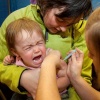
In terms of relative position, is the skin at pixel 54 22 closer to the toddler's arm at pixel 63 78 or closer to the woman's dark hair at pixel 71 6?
the woman's dark hair at pixel 71 6

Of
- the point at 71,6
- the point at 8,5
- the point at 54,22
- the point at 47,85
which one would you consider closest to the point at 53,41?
the point at 54,22

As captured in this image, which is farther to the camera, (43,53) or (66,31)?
(66,31)

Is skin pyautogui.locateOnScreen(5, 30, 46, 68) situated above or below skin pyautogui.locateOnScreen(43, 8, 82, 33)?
below

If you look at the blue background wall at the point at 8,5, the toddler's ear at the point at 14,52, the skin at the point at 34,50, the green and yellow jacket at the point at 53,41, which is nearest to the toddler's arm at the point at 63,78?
the skin at the point at 34,50

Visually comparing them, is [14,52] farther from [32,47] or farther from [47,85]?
[47,85]

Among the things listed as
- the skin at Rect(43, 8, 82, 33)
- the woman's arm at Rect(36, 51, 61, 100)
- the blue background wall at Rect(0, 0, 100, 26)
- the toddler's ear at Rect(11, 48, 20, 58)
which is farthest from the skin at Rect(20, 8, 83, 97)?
the blue background wall at Rect(0, 0, 100, 26)

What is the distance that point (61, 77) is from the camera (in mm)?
1352

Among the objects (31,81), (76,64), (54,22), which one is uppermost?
(54,22)

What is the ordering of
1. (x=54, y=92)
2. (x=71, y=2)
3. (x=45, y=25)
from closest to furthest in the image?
(x=54, y=92) → (x=71, y=2) → (x=45, y=25)

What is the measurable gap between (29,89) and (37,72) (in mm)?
108

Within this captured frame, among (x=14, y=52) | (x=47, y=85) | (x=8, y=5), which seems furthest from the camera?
(x=8, y=5)

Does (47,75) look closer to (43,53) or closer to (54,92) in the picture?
(54,92)

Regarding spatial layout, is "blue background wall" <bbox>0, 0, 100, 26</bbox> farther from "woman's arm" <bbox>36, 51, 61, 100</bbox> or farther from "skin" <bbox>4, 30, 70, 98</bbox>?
"woman's arm" <bbox>36, 51, 61, 100</bbox>

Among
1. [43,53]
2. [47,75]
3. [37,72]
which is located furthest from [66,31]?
[47,75]
